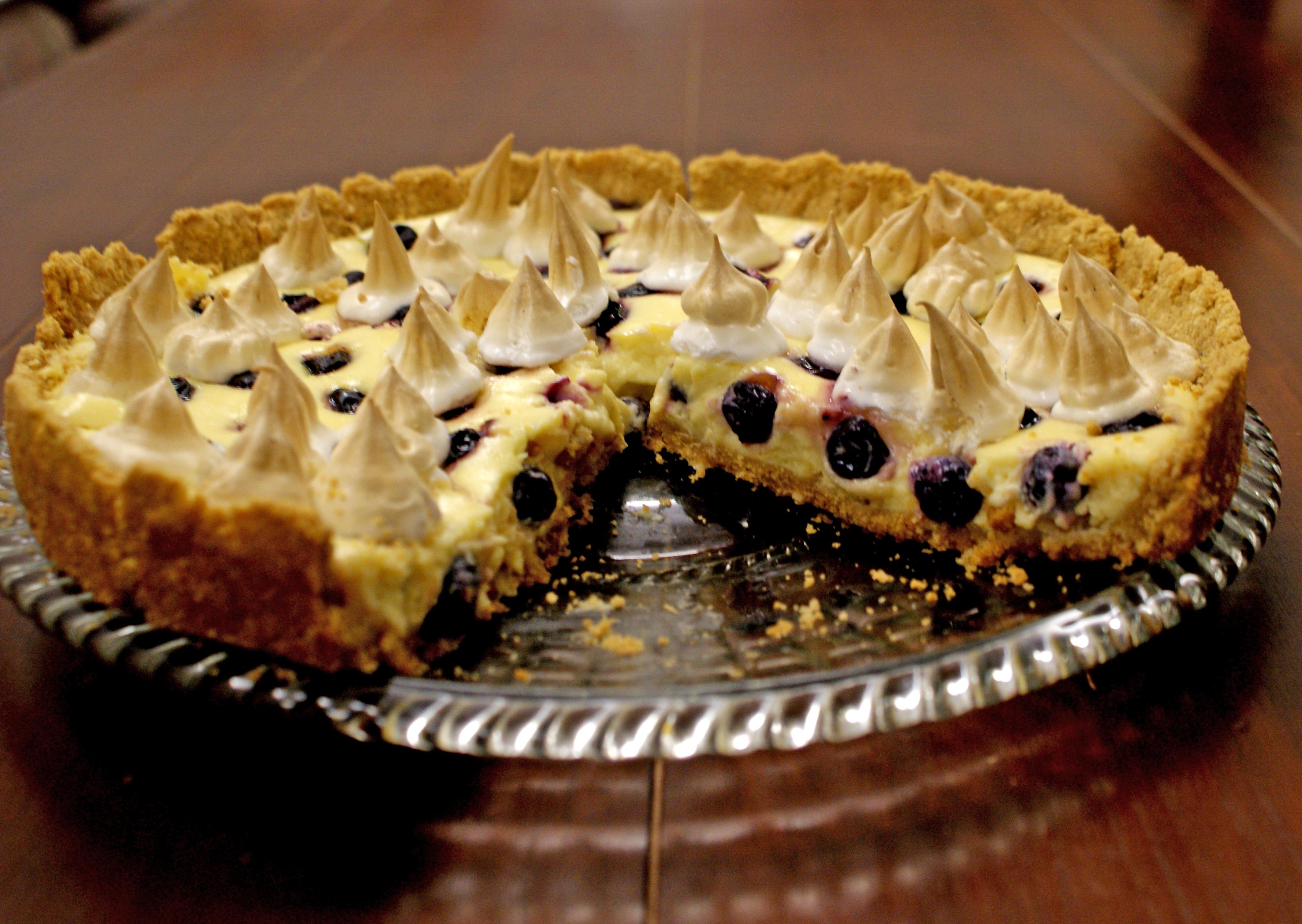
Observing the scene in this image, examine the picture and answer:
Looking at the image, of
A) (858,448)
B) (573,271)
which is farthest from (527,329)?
(858,448)

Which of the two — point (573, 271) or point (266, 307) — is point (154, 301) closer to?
point (266, 307)

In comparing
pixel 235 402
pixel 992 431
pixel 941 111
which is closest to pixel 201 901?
pixel 235 402

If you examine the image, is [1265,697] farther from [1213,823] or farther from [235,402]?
[235,402]

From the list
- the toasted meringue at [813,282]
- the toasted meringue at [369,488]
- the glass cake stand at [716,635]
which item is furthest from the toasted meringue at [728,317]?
the toasted meringue at [369,488]

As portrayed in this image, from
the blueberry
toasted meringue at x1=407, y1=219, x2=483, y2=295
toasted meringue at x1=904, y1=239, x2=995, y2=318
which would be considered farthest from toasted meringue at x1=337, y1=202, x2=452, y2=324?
toasted meringue at x1=904, y1=239, x2=995, y2=318

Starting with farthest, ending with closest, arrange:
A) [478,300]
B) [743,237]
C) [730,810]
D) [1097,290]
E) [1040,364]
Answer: [743,237], [478,300], [1097,290], [1040,364], [730,810]
